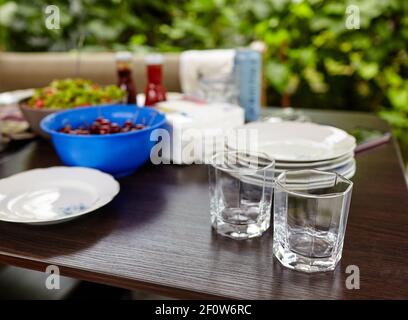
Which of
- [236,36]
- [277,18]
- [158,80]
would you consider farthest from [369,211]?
[236,36]

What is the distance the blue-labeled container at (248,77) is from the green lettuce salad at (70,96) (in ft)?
1.12

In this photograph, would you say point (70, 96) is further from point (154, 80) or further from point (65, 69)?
point (65, 69)

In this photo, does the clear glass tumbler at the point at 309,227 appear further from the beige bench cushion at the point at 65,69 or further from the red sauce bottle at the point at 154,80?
the beige bench cushion at the point at 65,69

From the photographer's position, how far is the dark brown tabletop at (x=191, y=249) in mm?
567

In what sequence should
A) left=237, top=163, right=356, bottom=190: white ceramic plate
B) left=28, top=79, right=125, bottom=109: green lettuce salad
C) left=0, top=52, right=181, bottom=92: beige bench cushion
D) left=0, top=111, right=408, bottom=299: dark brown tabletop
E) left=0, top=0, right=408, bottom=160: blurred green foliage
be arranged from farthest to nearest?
left=0, top=0, right=408, bottom=160: blurred green foliage, left=0, top=52, right=181, bottom=92: beige bench cushion, left=28, top=79, right=125, bottom=109: green lettuce salad, left=237, top=163, right=356, bottom=190: white ceramic plate, left=0, top=111, right=408, bottom=299: dark brown tabletop

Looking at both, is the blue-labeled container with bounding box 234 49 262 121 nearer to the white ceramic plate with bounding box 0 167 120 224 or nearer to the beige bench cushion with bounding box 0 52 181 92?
the white ceramic plate with bounding box 0 167 120 224

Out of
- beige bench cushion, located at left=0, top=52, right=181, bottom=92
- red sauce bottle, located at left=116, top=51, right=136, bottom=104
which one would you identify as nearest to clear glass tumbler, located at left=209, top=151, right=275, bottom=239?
red sauce bottle, located at left=116, top=51, right=136, bottom=104

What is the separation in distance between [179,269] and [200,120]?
17.9 inches

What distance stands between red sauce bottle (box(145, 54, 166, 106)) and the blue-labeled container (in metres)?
0.22

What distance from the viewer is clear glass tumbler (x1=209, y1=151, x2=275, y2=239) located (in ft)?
2.30

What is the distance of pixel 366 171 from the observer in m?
0.96

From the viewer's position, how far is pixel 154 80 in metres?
1.19
